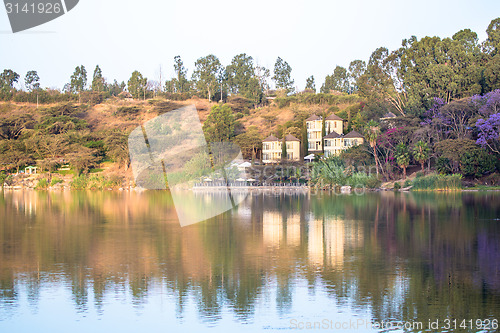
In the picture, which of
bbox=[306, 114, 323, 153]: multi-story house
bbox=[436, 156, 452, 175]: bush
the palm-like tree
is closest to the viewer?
bbox=[436, 156, 452, 175]: bush

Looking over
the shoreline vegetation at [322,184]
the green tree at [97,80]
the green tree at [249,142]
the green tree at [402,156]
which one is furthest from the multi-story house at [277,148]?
the green tree at [97,80]

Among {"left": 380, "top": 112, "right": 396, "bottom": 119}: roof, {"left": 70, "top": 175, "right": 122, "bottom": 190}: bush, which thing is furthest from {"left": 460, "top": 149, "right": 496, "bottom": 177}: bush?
{"left": 70, "top": 175, "right": 122, "bottom": 190}: bush

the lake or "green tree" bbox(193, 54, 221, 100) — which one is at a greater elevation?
"green tree" bbox(193, 54, 221, 100)

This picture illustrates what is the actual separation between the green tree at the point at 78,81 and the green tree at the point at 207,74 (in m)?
27.7

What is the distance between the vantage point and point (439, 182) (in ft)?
190

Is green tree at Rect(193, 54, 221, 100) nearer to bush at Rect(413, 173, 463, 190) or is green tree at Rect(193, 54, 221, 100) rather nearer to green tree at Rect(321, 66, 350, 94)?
green tree at Rect(321, 66, 350, 94)

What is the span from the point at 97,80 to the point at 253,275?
12733cm

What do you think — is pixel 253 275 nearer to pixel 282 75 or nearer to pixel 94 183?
pixel 94 183

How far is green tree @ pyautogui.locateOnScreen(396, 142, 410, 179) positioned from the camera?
61750 mm

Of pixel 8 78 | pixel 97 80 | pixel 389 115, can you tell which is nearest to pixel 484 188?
pixel 389 115

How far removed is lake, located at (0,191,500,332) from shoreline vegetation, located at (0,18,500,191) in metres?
28.8

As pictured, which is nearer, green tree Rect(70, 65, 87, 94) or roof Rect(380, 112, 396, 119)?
roof Rect(380, 112, 396, 119)

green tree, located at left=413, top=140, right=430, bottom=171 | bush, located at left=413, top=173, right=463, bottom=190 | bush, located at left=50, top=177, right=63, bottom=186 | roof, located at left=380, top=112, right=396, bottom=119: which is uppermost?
roof, located at left=380, top=112, right=396, bottom=119

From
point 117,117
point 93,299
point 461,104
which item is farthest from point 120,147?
point 93,299
